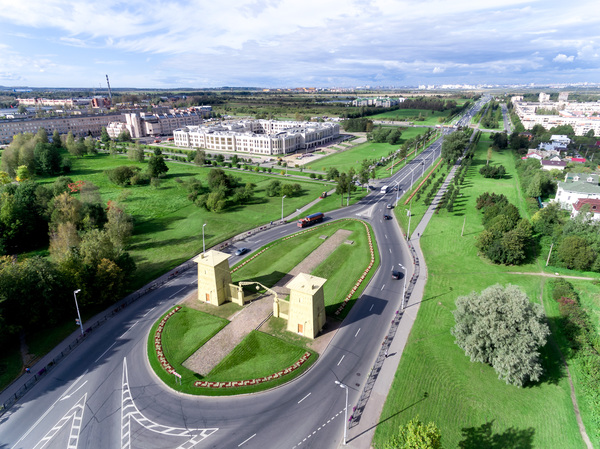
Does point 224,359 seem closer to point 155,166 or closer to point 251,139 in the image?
point 155,166

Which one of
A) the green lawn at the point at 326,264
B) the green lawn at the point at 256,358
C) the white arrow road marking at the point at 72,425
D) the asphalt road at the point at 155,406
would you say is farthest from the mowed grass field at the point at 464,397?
the white arrow road marking at the point at 72,425

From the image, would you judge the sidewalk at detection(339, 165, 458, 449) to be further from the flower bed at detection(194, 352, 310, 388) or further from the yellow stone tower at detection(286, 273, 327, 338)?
→ the yellow stone tower at detection(286, 273, 327, 338)

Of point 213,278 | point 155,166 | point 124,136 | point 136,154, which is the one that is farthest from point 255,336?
point 124,136

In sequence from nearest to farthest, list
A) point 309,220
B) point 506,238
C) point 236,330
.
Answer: point 236,330, point 506,238, point 309,220

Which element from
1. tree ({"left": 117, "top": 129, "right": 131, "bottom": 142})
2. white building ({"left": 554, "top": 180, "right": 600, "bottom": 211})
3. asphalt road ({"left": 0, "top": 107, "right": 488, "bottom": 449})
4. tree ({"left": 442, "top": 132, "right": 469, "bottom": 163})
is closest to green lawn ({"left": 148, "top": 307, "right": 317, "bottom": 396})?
asphalt road ({"left": 0, "top": 107, "right": 488, "bottom": 449})

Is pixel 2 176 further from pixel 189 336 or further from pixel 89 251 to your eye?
pixel 189 336

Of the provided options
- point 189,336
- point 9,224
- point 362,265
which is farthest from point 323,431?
point 9,224
